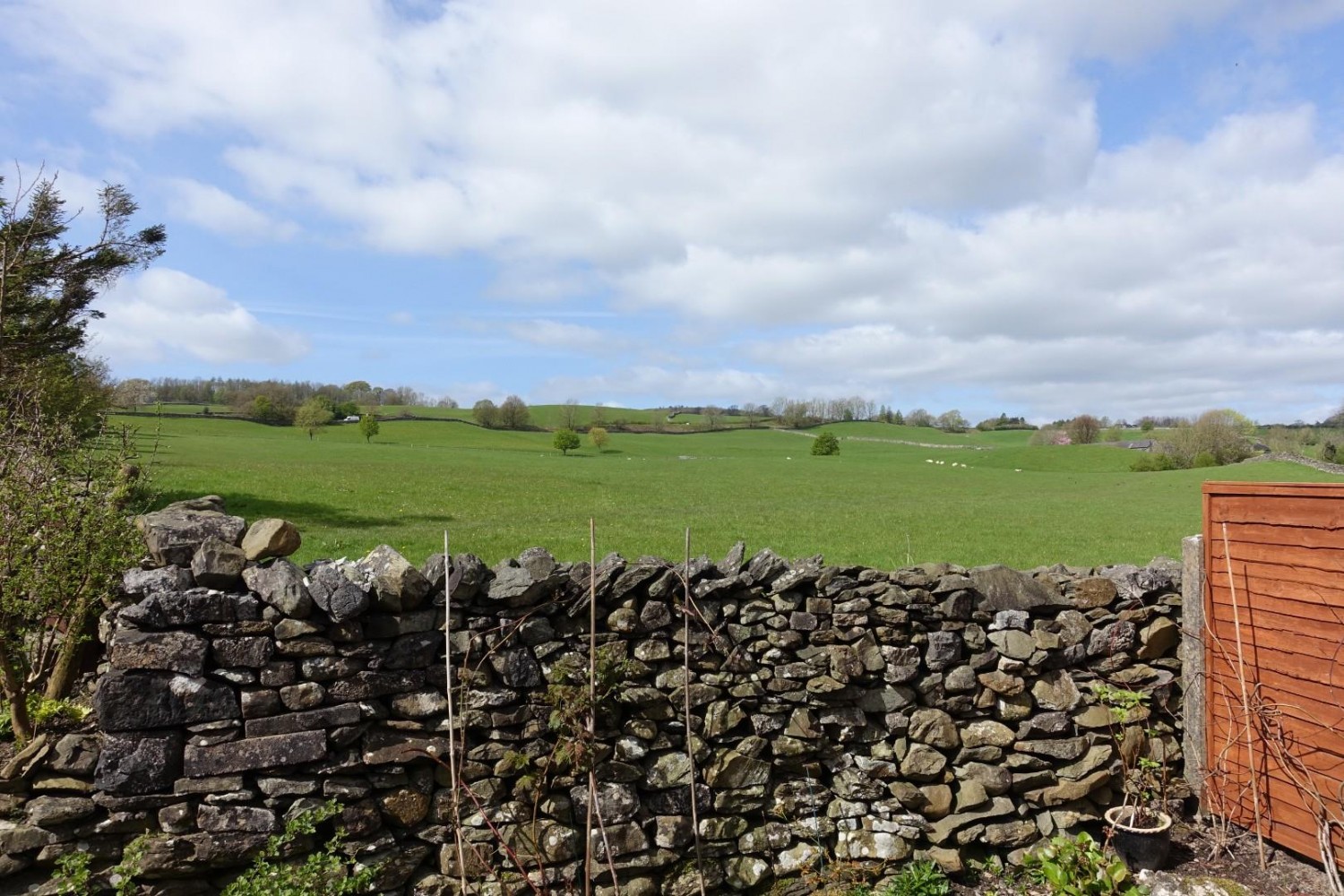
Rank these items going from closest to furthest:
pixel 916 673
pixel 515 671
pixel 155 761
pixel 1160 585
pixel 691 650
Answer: pixel 155 761
pixel 515 671
pixel 691 650
pixel 916 673
pixel 1160 585

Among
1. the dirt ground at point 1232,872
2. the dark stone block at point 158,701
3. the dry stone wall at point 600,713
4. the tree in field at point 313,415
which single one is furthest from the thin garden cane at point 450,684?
the tree in field at point 313,415

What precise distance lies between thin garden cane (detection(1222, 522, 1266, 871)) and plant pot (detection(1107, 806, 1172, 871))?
59cm

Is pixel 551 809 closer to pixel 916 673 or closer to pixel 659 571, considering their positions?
pixel 659 571

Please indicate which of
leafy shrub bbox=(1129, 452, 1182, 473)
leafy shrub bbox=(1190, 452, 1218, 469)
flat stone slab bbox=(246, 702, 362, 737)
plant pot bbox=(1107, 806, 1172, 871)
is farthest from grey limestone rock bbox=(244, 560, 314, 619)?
leafy shrub bbox=(1190, 452, 1218, 469)

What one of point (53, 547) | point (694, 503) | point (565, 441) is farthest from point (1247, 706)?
point (565, 441)

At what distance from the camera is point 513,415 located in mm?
84812

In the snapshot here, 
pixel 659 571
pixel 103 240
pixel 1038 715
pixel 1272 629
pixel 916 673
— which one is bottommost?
pixel 1038 715

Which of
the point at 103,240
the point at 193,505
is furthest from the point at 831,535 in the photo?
the point at 103,240

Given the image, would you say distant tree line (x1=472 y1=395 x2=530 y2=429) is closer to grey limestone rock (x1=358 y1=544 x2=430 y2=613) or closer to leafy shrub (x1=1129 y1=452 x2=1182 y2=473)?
leafy shrub (x1=1129 y1=452 x2=1182 y2=473)

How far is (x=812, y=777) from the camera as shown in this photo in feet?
19.1

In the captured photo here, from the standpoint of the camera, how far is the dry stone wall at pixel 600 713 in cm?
468

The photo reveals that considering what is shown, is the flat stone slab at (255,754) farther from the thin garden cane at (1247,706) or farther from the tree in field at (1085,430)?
the tree in field at (1085,430)

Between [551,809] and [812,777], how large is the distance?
205cm

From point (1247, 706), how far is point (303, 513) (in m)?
16.6
